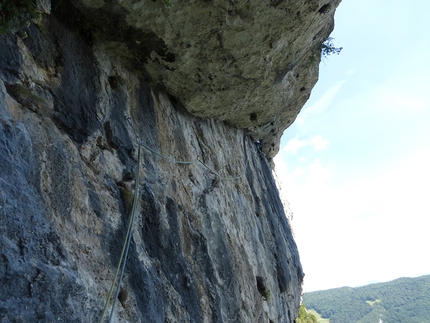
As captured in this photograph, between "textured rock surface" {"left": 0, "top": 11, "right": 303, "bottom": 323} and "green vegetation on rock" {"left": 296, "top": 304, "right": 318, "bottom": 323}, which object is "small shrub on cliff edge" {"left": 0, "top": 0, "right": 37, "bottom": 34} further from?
"green vegetation on rock" {"left": 296, "top": 304, "right": 318, "bottom": 323}

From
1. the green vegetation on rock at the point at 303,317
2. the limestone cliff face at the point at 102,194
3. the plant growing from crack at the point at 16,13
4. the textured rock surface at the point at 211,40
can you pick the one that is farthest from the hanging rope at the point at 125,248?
the green vegetation on rock at the point at 303,317

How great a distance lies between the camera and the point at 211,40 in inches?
324

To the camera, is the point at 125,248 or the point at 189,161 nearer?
the point at 125,248

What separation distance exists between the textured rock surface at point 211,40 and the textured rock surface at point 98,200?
0.61 m

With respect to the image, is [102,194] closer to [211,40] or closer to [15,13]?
[15,13]

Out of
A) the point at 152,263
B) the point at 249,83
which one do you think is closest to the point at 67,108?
the point at 152,263

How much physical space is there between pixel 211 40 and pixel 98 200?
16.6 ft

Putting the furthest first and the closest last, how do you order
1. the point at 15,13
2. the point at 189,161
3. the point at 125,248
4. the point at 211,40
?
1. the point at 189,161
2. the point at 211,40
3. the point at 125,248
4. the point at 15,13

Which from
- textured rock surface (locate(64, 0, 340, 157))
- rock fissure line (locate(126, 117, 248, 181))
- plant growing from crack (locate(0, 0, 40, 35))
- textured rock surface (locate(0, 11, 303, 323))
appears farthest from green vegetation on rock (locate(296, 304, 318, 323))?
plant growing from crack (locate(0, 0, 40, 35))

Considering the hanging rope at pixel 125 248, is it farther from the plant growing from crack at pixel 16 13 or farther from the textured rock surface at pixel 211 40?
the plant growing from crack at pixel 16 13

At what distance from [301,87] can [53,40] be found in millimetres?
11854

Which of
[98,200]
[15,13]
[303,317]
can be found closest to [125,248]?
[98,200]

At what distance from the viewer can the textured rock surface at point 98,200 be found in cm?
427

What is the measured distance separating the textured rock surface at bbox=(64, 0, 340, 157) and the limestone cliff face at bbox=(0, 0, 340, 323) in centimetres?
14
